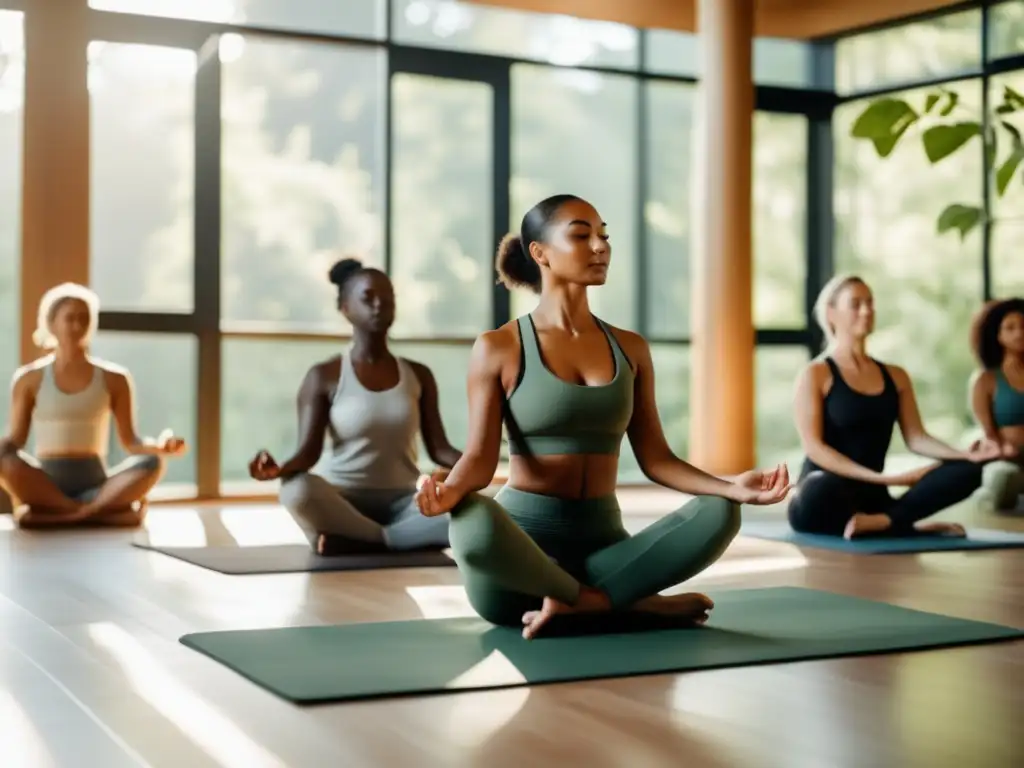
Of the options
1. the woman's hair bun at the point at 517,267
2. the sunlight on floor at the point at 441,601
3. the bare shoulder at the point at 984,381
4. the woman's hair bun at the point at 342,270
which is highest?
the woman's hair bun at the point at 342,270

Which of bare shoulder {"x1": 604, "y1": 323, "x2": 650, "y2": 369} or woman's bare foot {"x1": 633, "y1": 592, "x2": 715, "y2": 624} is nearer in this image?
woman's bare foot {"x1": 633, "y1": 592, "x2": 715, "y2": 624}

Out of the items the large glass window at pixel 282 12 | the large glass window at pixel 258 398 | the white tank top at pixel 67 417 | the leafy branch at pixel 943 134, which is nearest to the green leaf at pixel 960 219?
the leafy branch at pixel 943 134

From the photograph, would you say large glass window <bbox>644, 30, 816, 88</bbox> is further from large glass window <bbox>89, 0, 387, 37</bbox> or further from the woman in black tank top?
the woman in black tank top

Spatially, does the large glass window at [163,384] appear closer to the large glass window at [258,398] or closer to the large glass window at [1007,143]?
the large glass window at [258,398]

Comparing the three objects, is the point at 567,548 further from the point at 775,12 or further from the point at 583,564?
the point at 775,12

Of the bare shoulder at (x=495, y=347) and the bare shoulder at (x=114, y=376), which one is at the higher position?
the bare shoulder at (x=495, y=347)

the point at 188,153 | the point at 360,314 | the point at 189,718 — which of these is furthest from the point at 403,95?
the point at 189,718

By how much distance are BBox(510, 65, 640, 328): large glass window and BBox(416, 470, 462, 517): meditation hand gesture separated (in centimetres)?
520

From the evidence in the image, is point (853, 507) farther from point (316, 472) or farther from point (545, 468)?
point (545, 468)

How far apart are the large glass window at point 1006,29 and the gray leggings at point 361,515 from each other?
5.16 m

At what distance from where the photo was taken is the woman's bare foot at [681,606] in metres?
3.14

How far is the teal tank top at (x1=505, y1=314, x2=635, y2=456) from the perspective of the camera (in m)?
3.11

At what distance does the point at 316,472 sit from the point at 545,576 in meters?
1.90

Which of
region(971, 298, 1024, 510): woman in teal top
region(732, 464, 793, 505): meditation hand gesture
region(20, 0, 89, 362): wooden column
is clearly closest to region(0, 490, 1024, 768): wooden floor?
region(732, 464, 793, 505): meditation hand gesture
